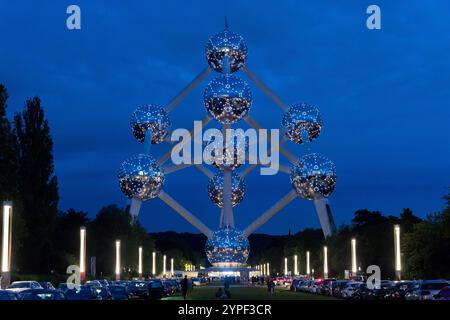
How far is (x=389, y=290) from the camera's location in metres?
36.2

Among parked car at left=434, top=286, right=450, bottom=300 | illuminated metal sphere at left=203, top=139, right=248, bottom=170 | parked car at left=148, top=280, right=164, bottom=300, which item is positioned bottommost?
parked car at left=148, top=280, right=164, bottom=300

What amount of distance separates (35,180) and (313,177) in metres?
23.1

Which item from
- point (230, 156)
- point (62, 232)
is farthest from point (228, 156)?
point (62, 232)

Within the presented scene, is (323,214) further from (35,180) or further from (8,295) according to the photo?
(8,295)

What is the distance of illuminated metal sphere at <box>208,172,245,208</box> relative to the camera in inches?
2911

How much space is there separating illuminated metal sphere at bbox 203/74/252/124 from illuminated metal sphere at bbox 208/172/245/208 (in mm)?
12421

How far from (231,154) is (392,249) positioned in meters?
15.1

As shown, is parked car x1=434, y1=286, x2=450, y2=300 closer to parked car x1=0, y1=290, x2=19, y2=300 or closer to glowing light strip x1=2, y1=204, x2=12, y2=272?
parked car x1=0, y1=290, x2=19, y2=300

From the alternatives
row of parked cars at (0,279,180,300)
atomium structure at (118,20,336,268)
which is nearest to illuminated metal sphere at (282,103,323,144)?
atomium structure at (118,20,336,268)
